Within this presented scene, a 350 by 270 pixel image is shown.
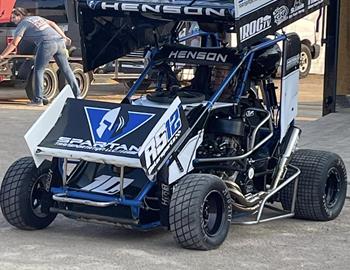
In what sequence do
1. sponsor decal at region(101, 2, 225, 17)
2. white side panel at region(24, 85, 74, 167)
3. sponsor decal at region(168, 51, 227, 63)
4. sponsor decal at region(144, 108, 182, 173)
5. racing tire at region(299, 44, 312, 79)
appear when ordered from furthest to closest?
racing tire at region(299, 44, 312, 79) < sponsor decal at region(168, 51, 227, 63) < sponsor decal at region(101, 2, 225, 17) < white side panel at region(24, 85, 74, 167) < sponsor decal at region(144, 108, 182, 173)

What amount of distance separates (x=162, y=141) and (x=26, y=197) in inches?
48.4

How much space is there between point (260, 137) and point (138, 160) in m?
→ 1.50

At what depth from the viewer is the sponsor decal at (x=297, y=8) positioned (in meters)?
7.91

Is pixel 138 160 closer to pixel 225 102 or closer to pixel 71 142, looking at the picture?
pixel 71 142

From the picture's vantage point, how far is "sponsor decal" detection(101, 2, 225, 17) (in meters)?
7.40

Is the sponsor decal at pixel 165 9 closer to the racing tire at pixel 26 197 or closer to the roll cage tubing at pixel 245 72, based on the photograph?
the roll cage tubing at pixel 245 72

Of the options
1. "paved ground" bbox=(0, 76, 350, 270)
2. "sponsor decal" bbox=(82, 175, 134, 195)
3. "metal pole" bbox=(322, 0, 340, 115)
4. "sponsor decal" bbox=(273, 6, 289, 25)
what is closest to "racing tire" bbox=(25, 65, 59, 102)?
"metal pole" bbox=(322, 0, 340, 115)

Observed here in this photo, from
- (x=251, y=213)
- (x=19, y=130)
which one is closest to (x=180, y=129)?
(x=251, y=213)

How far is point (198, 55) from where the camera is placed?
26.1ft

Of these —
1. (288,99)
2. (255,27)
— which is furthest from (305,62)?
(255,27)

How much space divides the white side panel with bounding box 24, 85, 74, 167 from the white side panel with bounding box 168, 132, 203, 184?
97 centimetres

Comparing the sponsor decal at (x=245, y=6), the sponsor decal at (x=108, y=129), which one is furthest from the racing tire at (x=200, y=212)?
the sponsor decal at (x=245, y=6)

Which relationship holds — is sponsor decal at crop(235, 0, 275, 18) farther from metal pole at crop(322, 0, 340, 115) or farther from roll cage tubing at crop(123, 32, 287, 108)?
metal pole at crop(322, 0, 340, 115)

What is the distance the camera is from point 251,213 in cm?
768
